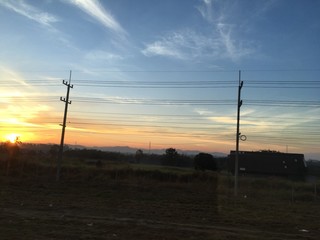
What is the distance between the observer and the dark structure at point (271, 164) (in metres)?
64.2

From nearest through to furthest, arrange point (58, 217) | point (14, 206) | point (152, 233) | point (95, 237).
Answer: point (95, 237)
point (152, 233)
point (58, 217)
point (14, 206)

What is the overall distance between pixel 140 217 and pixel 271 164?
50584 mm

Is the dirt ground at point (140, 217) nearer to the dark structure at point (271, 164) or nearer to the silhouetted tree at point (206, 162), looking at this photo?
the dark structure at point (271, 164)

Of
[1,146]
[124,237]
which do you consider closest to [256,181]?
[124,237]

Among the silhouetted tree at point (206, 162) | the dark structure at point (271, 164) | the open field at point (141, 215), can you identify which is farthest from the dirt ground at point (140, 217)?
the silhouetted tree at point (206, 162)

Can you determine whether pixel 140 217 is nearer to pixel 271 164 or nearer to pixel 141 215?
pixel 141 215

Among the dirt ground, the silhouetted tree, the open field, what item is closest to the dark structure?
the silhouetted tree

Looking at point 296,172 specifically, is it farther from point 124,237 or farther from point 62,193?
point 124,237

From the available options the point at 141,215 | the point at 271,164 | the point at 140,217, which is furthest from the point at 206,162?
the point at 140,217

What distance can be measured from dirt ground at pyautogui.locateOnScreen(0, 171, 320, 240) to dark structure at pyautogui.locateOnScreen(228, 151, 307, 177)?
1517 inches

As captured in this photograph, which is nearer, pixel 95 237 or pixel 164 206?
pixel 95 237

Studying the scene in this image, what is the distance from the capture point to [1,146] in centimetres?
7456

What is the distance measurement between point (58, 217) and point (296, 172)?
52.7m

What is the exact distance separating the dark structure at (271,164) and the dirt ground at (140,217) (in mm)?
38529
